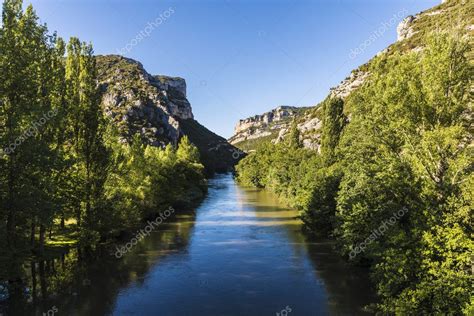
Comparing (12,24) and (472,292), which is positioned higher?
(12,24)

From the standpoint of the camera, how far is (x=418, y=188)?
2752 centimetres

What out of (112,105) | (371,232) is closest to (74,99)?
(371,232)

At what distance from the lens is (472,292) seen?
18359mm

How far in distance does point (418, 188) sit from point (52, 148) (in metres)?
32.1

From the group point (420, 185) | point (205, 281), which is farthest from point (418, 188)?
point (205, 281)

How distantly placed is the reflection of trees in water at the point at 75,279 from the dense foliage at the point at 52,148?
2.32 m

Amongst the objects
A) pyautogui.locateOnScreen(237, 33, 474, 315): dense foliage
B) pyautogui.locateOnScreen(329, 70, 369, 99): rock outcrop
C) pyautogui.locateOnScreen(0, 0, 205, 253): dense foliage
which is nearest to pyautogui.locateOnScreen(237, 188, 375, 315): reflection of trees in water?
pyautogui.locateOnScreen(237, 33, 474, 315): dense foliage

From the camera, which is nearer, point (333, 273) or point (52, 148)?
point (52, 148)

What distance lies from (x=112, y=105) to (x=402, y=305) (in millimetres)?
199691

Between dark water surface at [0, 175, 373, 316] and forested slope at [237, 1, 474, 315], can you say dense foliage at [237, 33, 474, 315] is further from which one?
dark water surface at [0, 175, 373, 316]

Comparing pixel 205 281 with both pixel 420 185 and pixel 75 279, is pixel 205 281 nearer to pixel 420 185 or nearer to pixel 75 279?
pixel 75 279

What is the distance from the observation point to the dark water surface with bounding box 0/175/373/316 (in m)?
27.8

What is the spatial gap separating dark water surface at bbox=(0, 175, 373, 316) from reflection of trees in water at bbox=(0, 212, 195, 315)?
0.27ft

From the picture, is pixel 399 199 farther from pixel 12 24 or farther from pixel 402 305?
pixel 12 24
